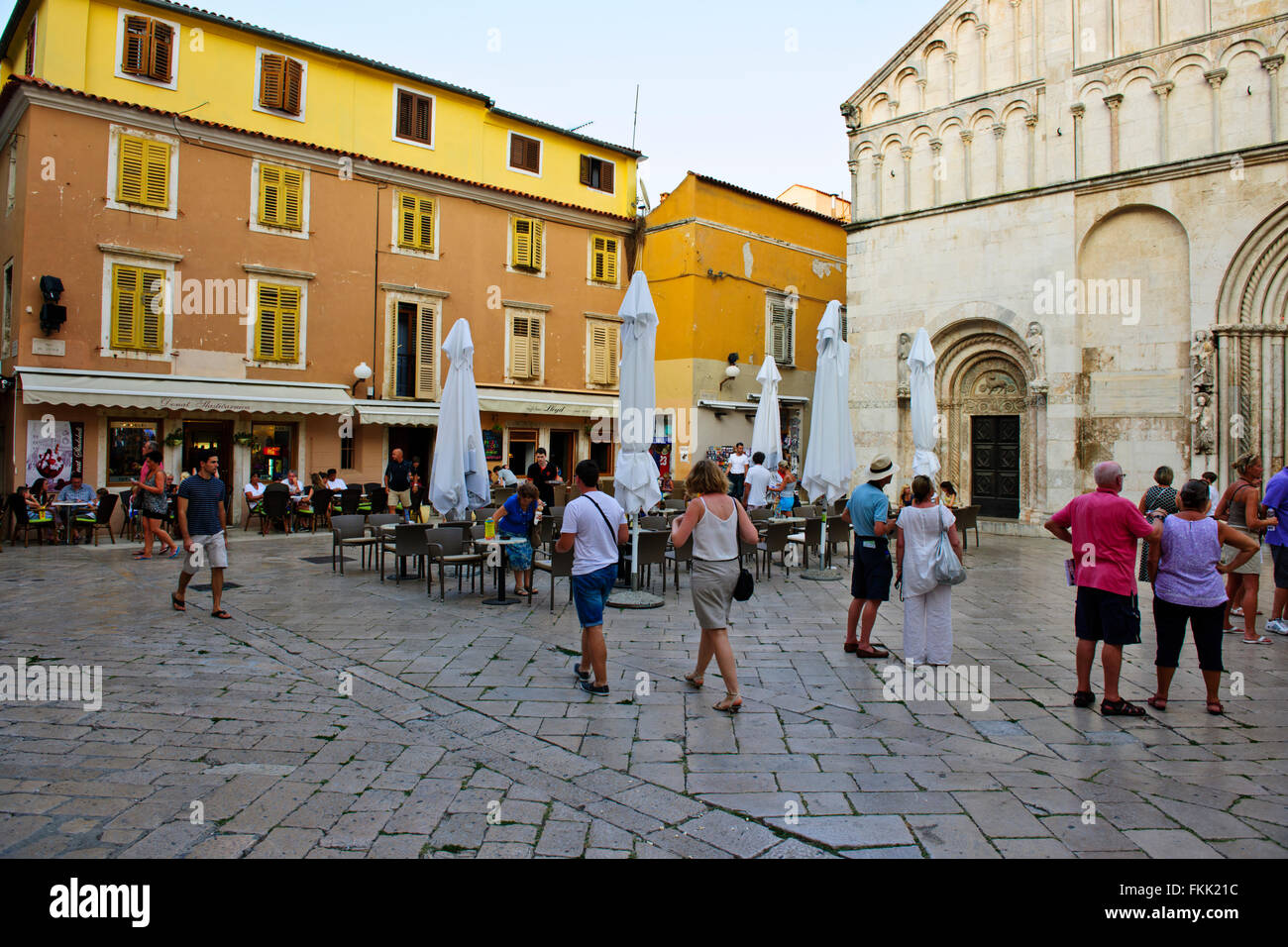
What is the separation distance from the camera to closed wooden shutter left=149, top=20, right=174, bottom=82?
51.6ft

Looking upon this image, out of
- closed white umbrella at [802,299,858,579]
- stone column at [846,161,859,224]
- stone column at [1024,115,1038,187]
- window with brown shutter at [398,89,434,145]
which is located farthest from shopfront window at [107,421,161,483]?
stone column at [1024,115,1038,187]

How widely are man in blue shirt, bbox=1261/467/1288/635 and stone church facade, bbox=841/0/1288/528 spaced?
774 centimetres

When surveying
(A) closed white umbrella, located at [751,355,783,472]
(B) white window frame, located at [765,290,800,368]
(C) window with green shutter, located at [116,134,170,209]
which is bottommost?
(A) closed white umbrella, located at [751,355,783,472]

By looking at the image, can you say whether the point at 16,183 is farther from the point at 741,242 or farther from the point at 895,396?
the point at 895,396

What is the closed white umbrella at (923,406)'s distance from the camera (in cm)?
1247

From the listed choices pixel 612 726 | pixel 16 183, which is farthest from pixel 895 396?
pixel 16 183

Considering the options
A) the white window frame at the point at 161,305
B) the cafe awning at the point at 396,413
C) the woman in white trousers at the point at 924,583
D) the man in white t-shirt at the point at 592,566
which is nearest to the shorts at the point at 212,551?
the man in white t-shirt at the point at 592,566

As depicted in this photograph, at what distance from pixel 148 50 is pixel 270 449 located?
8283mm

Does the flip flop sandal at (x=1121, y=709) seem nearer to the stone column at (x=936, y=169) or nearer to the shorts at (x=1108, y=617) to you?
the shorts at (x=1108, y=617)

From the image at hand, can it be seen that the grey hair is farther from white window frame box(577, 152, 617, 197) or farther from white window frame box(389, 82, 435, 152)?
white window frame box(577, 152, 617, 197)

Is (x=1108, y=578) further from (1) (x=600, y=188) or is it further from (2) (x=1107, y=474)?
(1) (x=600, y=188)

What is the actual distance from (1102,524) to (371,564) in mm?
9648

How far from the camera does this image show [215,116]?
54.3ft

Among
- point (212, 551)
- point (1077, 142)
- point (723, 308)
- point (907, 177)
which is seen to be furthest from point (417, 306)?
point (1077, 142)
